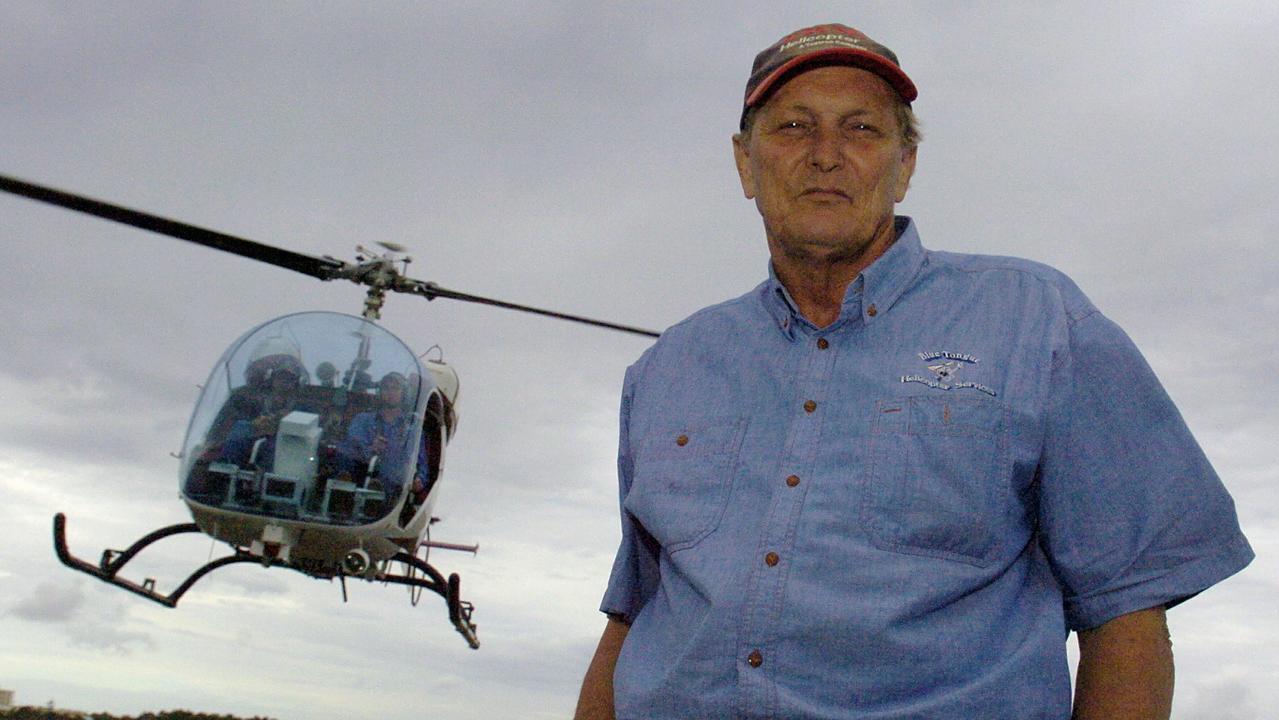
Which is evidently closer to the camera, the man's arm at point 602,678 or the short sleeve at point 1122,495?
the short sleeve at point 1122,495

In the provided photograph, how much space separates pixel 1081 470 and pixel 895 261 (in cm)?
53

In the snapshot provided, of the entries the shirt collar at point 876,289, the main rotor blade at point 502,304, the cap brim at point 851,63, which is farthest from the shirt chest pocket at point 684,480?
the main rotor blade at point 502,304

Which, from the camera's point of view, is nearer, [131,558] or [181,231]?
[181,231]

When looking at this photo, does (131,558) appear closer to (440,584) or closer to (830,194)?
(440,584)

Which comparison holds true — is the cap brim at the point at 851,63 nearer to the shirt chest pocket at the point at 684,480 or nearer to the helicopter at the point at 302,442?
the shirt chest pocket at the point at 684,480

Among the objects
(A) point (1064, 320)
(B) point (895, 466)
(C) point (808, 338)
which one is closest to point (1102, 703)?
(B) point (895, 466)

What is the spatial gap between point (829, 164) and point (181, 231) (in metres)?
5.05

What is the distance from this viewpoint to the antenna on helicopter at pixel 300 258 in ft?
13.6

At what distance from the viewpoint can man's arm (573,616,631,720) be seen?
228 centimetres

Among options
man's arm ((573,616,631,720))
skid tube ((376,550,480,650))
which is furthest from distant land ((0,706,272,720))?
man's arm ((573,616,631,720))

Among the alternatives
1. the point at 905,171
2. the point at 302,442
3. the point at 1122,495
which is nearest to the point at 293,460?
the point at 302,442

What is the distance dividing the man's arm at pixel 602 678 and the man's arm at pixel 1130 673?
88 centimetres

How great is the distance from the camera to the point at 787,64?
2.32m

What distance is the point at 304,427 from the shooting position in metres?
9.24
